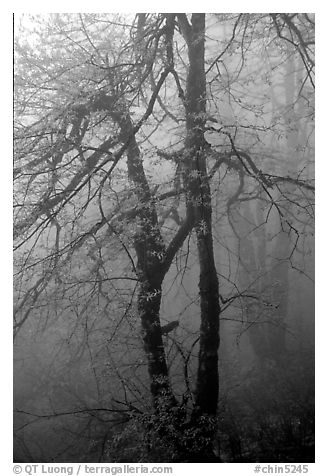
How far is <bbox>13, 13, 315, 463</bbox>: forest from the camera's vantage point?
2.23 m

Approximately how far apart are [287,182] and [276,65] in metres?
0.71

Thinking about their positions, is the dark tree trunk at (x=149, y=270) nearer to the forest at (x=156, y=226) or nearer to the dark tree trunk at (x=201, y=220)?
the forest at (x=156, y=226)

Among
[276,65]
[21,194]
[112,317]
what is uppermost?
[276,65]

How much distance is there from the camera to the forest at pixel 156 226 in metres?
2.23

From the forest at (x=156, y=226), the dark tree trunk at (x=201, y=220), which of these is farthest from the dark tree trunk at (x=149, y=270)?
the dark tree trunk at (x=201, y=220)

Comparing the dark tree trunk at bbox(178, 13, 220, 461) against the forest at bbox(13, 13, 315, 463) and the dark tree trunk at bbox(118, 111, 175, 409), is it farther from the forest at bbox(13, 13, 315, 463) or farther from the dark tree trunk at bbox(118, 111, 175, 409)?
the dark tree trunk at bbox(118, 111, 175, 409)

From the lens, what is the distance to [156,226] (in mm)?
2357

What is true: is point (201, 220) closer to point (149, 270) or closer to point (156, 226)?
point (156, 226)

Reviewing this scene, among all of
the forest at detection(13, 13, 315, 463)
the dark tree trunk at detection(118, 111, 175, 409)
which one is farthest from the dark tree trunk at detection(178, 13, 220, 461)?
the dark tree trunk at detection(118, 111, 175, 409)
